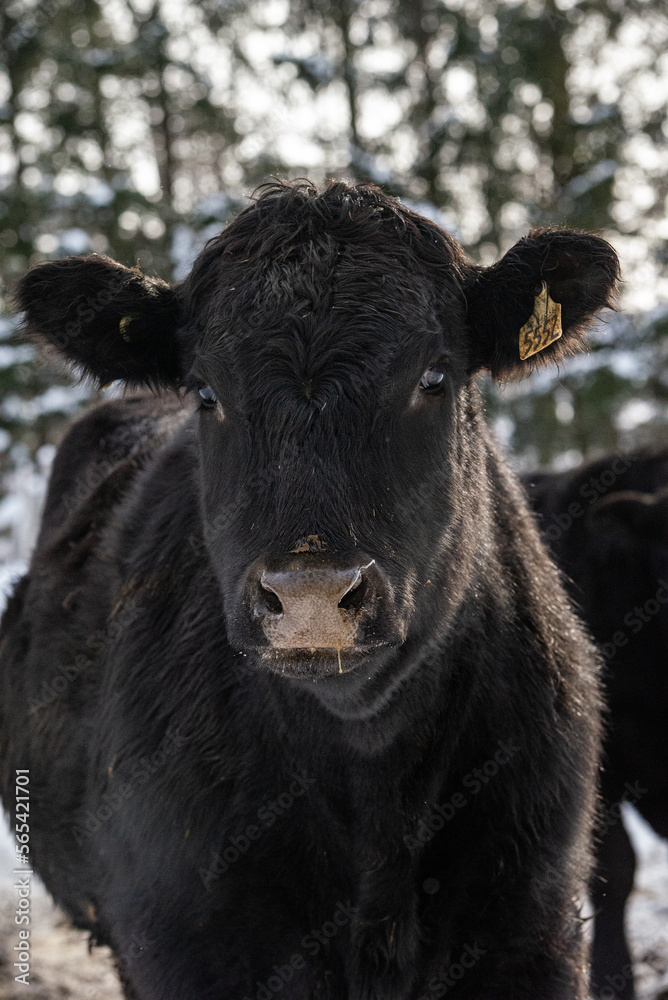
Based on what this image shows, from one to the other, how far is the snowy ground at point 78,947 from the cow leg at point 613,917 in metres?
0.18

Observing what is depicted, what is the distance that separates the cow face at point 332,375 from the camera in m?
2.32

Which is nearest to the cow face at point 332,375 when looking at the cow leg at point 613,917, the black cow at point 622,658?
the black cow at point 622,658

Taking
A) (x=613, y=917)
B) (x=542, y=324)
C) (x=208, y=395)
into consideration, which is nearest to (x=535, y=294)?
(x=542, y=324)

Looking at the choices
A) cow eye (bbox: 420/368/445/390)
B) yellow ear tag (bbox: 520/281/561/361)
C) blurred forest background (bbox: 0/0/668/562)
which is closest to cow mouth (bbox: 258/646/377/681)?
cow eye (bbox: 420/368/445/390)

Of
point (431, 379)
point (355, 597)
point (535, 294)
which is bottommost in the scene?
point (355, 597)

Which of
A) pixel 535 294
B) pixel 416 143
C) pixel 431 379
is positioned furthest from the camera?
pixel 416 143

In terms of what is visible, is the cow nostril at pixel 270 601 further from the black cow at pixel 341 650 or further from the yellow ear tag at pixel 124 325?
the yellow ear tag at pixel 124 325

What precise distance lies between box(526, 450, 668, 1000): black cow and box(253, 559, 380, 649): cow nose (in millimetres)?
3455

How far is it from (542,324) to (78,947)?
5.31m

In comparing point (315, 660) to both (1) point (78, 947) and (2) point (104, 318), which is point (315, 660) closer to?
(2) point (104, 318)

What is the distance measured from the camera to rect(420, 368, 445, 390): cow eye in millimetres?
2875

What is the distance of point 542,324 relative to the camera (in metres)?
3.21

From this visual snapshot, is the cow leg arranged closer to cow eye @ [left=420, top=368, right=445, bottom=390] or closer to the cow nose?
cow eye @ [left=420, top=368, right=445, bottom=390]

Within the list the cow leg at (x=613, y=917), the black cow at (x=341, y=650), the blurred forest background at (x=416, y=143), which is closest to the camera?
the black cow at (x=341, y=650)
